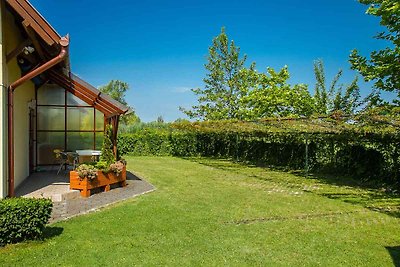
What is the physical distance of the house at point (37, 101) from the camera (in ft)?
24.9

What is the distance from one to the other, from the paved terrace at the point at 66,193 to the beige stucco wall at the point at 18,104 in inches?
19.7

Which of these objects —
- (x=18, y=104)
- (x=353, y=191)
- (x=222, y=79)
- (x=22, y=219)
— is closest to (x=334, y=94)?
(x=222, y=79)

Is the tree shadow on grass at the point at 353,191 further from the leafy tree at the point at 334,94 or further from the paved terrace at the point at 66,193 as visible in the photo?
the leafy tree at the point at 334,94

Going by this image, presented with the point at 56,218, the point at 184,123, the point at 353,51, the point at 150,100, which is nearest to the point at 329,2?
the point at 353,51

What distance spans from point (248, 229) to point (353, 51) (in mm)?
9381

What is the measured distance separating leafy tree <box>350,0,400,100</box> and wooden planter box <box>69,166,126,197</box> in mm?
9274

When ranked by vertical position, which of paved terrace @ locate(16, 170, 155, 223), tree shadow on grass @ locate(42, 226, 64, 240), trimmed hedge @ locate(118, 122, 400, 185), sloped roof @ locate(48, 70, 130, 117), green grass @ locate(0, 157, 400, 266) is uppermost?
sloped roof @ locate(48, 70, 130, 117)

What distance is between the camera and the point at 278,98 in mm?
33250

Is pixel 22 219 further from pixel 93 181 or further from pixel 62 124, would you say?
pixel 62 124

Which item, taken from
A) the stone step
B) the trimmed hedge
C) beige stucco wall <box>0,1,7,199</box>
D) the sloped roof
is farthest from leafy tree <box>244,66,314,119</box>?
beige stucco wall <box>0,1,7,199</box>

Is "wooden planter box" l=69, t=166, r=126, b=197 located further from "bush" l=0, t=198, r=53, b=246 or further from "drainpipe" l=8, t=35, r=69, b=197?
"bush" l=0, t=198, r=53, b=246

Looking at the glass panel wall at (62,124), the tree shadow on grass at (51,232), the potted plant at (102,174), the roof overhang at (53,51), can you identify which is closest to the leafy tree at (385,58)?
the roof overhang at (53,51)

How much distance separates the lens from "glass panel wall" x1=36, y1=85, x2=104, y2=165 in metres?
14.2

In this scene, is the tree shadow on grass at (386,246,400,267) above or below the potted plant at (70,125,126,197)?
below
